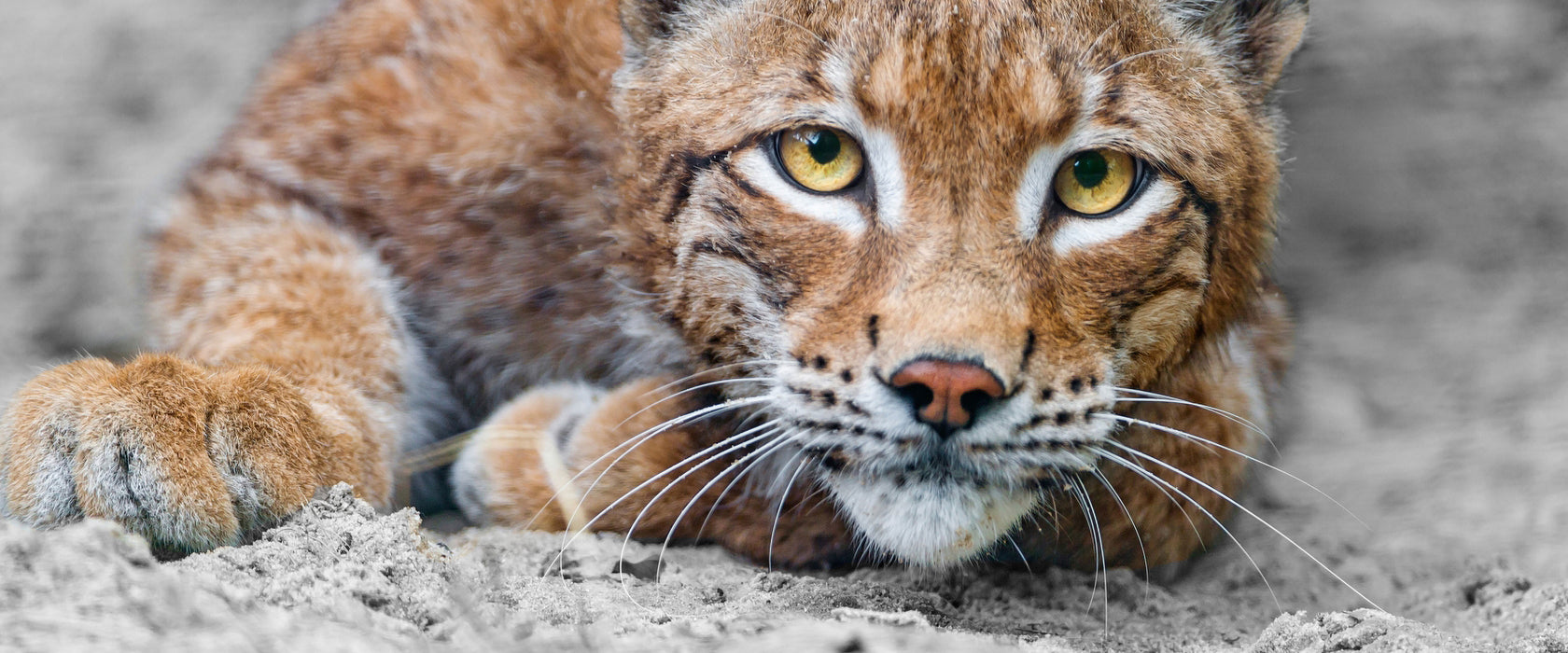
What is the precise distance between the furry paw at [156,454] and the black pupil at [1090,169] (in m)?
1.80

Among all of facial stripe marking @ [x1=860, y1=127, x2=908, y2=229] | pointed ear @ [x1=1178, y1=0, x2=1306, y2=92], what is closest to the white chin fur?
facial stripe marking @ [x1=860, y1=127, x2=908, y2=229]

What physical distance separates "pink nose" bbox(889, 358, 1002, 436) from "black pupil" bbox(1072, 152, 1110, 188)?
62 cm

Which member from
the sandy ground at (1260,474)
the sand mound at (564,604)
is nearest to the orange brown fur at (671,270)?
the sand mound at (564,604)

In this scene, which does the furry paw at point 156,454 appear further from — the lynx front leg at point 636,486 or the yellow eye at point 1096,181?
the yellow eye at point 1096,181

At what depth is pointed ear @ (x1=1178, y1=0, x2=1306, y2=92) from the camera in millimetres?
3217

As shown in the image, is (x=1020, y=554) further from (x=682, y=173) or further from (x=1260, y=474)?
(x=1260, y=474)

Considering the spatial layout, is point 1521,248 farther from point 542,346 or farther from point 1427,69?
point 542,346

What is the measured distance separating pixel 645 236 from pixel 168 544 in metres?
1.28

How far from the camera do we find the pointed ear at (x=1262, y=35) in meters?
3.22

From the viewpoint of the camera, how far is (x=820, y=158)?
2.78 m

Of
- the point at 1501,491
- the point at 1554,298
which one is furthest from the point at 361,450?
the point at 1554,298

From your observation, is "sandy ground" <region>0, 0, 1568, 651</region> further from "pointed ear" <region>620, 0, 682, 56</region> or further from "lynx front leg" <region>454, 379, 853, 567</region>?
"pointed ear" <region>620, 0, 682, 56</region>

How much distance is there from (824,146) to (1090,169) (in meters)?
0.59

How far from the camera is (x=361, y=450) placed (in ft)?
9.64
